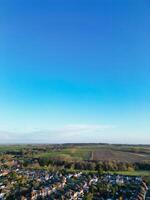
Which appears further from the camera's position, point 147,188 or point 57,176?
point 57,176

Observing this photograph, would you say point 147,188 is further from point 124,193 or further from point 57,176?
point 57,176

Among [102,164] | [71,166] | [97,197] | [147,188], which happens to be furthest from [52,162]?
[97,197]

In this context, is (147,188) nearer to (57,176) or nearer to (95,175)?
(95,175)

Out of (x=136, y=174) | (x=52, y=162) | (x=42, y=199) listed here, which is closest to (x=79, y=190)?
(x=42, y=199)

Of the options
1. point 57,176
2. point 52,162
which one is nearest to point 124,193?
point 57,176

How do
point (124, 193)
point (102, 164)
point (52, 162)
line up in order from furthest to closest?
1. point (52, 162)
2. point (102, 164)
3. point (124, 193)

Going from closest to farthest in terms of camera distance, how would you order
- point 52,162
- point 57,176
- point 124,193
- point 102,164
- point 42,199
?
point 42,199 < point 124,193 < point 57,176 < point 102,164 < point 52,162

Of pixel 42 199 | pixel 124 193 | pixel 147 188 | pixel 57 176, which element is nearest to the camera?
pixel 42 199

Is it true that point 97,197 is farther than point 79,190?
No

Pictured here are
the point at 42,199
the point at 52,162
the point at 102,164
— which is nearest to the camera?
the point at 42,199
